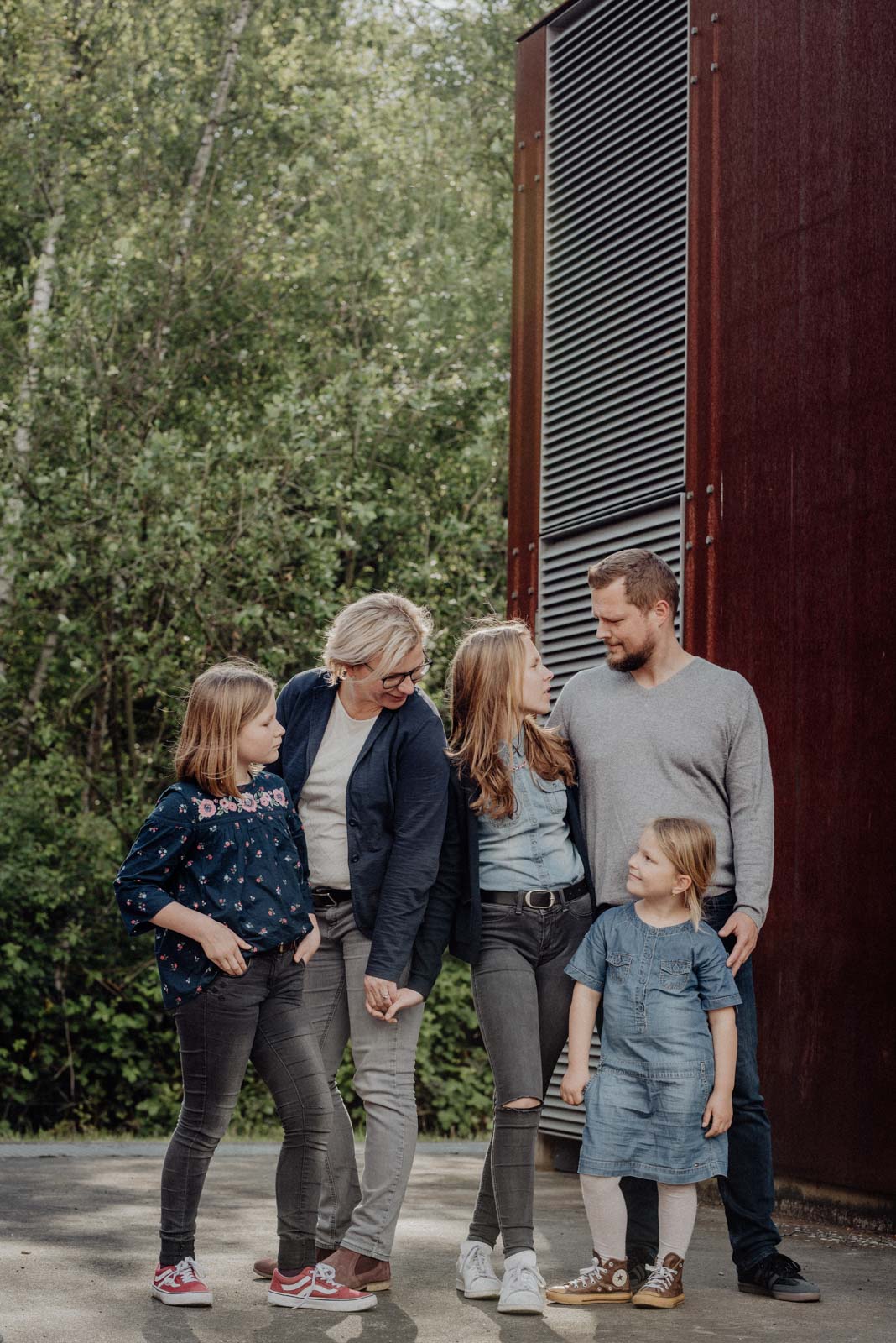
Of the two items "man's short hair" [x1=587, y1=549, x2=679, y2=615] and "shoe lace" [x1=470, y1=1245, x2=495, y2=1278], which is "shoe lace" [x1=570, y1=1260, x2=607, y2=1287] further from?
"man's short hair" [x1=587, y1=549, x2=679, y2=615]

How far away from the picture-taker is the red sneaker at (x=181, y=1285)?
4016 mm

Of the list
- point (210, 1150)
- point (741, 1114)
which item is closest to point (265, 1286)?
point (210, 1150)

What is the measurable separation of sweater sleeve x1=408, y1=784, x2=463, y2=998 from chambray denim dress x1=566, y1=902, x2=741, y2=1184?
14.1 inches

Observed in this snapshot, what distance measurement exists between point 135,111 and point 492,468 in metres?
4.88

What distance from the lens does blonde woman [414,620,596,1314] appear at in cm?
427

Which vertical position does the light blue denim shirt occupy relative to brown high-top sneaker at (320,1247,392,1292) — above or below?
above

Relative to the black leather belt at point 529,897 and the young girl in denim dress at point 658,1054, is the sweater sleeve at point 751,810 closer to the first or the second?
the young girl in denim dress at point 658,1054

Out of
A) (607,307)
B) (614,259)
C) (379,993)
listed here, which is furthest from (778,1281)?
(614,259)

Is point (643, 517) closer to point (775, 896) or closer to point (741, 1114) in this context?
point (775, 896)

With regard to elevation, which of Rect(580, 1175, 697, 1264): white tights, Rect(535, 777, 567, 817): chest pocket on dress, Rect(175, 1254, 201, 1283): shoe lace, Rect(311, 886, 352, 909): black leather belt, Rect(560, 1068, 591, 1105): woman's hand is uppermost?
Rect(535, 777, 567, 817): chest pocket on dress

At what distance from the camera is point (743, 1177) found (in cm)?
446

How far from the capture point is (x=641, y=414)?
22.9ft

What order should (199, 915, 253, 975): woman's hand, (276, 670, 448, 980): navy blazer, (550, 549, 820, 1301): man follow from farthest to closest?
1. (550, 549, 820, 1301): man
2. (276, 670, 448, 980): navy blazer
3. (199, 915, 253, 975): woman's hand

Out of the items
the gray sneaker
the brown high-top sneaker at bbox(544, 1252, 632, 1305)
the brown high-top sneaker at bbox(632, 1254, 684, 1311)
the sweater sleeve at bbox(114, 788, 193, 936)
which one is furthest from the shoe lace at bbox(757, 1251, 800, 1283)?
the sweater sleeve at bbox(114, 788, 193, 936)
